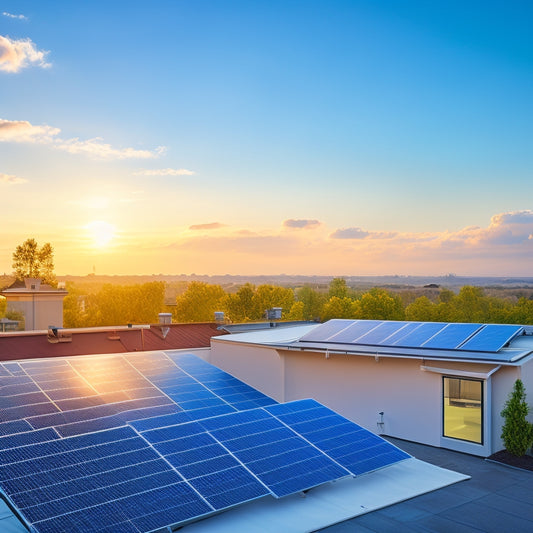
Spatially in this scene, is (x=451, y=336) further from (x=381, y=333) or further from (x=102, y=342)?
(x=102, y=342)

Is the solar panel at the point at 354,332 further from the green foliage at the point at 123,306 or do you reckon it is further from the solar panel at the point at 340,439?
the green foliage at the point at 123,306

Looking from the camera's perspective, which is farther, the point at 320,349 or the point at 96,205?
the point at 96,205

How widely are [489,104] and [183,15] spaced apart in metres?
22.2

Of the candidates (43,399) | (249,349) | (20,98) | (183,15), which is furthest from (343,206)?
(43,399)

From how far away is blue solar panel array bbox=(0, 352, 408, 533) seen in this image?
827 centimetres

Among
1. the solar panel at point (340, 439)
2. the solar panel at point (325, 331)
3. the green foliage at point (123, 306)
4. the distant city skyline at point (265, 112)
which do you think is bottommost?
the green foliage at point (123, 306)

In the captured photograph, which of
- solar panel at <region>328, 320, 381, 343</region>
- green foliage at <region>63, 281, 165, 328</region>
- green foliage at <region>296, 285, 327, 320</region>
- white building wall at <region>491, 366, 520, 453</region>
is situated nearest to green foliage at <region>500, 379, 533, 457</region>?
white building wall at <region>491, 366, 520, 453</region>

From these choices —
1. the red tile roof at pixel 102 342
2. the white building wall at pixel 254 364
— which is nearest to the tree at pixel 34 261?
the red tile roof at pixel 102 342

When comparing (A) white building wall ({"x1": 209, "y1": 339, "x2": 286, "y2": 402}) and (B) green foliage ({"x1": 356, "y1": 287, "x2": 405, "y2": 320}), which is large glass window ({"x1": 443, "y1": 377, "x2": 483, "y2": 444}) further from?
(B) green foliage ({"x1": 356, "y1": 287, "x2": 405, "y2": 320})

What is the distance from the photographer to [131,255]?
88688 millimetres

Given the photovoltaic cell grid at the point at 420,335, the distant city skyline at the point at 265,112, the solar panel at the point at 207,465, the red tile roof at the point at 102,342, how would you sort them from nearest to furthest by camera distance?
the solar panel at the point at 207,465
the photovoltaic cell grid at the point at 420,335
the red tile roof at the point at 102,342
the distant city skyline at the point at 265,112

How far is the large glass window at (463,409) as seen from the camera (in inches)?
584

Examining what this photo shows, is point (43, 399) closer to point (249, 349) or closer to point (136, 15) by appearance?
point (249, 349)

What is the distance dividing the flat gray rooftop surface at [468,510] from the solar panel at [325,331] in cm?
716
